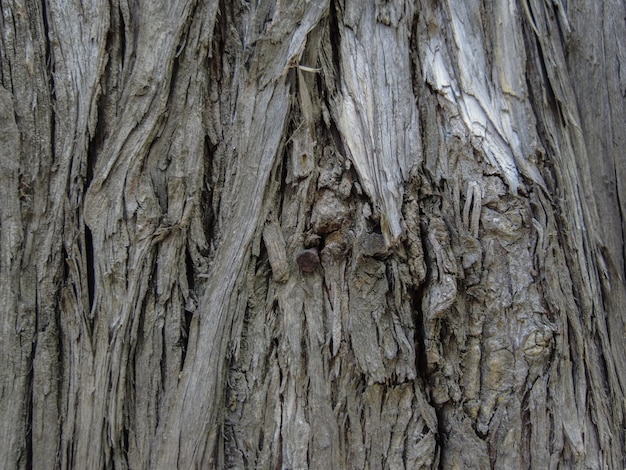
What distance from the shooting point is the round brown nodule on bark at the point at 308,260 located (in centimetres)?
159

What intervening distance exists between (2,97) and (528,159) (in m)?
1.70

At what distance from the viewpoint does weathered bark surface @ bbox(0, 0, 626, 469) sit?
1534 mm

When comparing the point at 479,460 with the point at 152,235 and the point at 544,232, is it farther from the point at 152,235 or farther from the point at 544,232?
the point at 152,235

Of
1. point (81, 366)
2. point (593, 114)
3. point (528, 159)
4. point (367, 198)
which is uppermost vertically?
point (593, 114)

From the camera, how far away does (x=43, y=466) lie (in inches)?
59.6

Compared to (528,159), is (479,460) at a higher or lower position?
lower

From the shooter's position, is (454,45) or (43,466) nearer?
(43,466)

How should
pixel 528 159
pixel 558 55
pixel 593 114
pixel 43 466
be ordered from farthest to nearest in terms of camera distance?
pixel 593 114 < pixel 558 55 < pixel 528 159 < pixel 43 466

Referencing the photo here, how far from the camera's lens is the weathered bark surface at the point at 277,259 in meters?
1.53

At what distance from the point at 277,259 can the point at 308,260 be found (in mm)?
102

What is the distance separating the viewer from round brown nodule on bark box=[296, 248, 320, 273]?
1586 mm

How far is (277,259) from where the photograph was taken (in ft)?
5.25

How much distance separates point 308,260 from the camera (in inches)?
62.5

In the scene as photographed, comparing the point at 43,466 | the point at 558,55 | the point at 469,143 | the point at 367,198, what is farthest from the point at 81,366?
the point at 558,55
